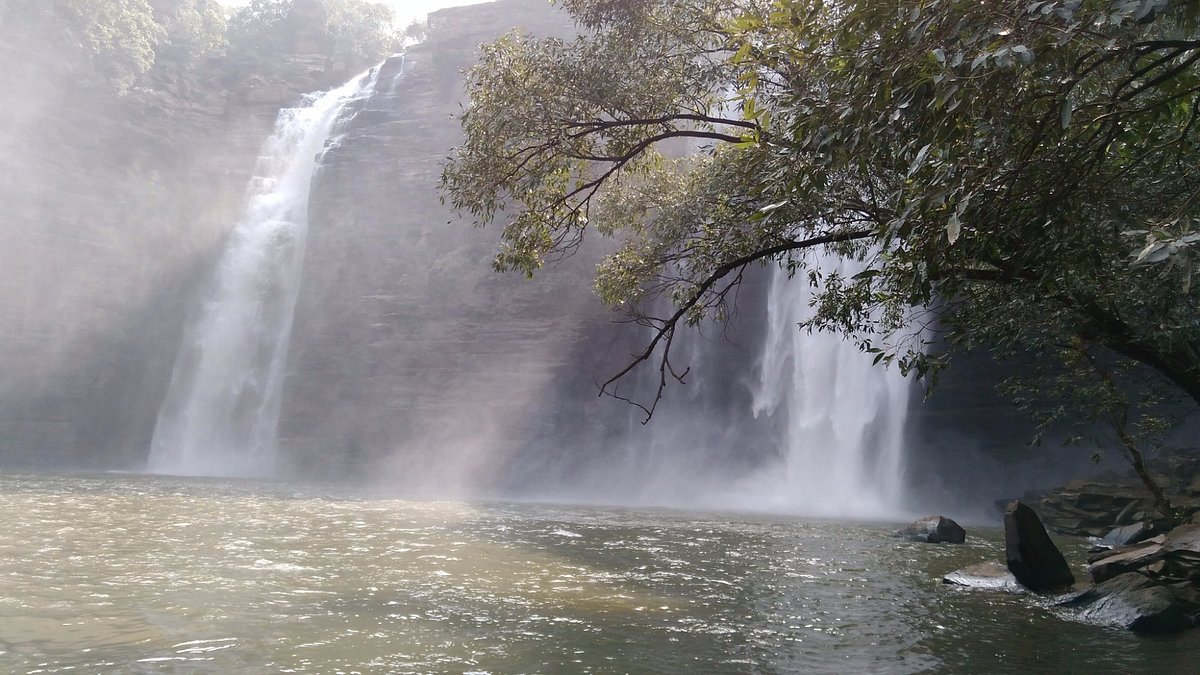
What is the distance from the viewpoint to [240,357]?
126ft

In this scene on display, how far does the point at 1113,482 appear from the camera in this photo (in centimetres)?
2322

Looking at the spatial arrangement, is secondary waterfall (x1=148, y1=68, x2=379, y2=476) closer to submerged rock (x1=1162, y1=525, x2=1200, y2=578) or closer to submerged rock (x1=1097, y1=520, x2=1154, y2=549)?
submerged rock (x1=1097, y1=520, x2=1154, y2=549)

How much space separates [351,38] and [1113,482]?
53.0 meters

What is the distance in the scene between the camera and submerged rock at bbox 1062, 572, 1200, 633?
809 cm

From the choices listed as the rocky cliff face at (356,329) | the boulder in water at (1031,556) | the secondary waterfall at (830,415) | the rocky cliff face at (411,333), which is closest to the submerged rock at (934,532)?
the boulder in water at (1031,556)

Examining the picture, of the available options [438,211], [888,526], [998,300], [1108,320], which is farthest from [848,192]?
[438,211]

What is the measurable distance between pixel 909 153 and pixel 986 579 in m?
7.84

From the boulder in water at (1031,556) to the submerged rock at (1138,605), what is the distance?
36.0 inches

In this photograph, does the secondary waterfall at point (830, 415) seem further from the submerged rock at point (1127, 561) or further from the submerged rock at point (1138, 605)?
the submerged rock at point (1138, 605)

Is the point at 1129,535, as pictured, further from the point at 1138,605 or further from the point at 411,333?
the point at 411,333

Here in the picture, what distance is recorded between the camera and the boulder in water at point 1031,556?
421 inches

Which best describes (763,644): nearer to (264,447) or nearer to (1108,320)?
(1108,320)

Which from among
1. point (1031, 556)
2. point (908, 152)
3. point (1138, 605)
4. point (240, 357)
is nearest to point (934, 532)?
point (1031, 556)

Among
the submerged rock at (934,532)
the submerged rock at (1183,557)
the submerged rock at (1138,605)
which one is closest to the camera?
the submerged rock at (1138,605)
